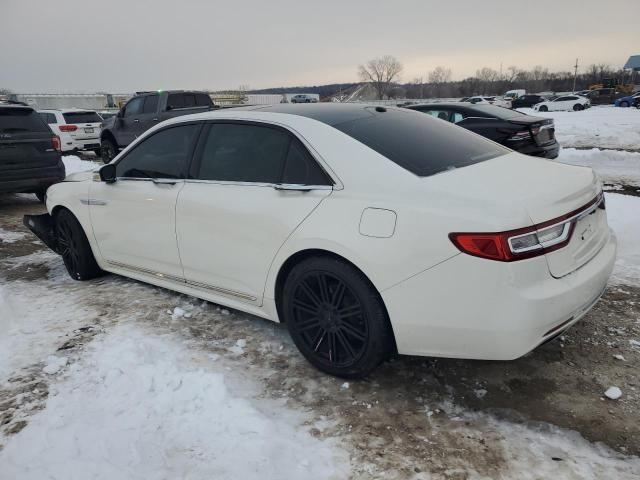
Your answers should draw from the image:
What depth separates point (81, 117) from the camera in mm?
16094

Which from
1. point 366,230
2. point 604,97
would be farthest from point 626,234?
point 604,97

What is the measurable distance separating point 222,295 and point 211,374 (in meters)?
0.69

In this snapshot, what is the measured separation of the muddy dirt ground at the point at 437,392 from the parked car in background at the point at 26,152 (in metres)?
5.35

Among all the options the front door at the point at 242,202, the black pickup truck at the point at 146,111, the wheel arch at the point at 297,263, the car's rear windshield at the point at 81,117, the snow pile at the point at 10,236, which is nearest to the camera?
the wheel arch at the point at 297,263

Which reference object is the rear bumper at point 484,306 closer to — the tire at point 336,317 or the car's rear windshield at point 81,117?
the tire at point 336,317

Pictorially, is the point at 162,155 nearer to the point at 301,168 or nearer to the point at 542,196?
the point at 301,168

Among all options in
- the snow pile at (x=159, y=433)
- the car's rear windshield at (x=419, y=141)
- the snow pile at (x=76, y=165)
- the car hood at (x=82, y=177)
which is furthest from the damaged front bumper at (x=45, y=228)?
the snow pile at (x=76, y=165)

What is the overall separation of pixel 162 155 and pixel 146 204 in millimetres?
418

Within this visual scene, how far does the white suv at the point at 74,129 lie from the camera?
1560 cm

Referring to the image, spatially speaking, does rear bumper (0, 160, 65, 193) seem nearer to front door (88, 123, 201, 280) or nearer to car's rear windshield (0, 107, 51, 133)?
car's rear windshield (0, 107, 51, 133)

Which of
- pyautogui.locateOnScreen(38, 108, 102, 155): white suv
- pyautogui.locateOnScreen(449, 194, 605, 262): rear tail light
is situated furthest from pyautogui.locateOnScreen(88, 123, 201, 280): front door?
pyautogui.locateOnScreen(38, 108, 102, 155): white suv

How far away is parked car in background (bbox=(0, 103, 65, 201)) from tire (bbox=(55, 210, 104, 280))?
3820 mm

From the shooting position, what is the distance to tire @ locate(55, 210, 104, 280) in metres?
4.68

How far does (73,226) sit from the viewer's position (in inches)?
185
